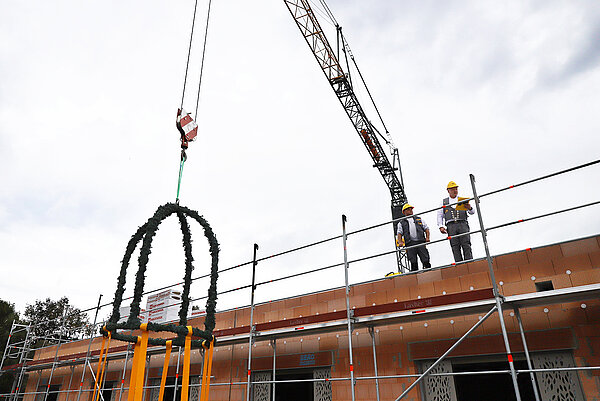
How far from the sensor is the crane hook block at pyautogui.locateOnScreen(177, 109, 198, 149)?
5.99 meters

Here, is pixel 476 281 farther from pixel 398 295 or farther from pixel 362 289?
pixel 362 289

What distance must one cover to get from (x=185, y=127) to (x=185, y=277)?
2.33 m

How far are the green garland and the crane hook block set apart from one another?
139 centimetres

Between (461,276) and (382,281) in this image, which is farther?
(382,281)

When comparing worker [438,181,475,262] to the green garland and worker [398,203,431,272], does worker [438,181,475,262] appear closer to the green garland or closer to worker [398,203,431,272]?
worker [398,203,431,272]

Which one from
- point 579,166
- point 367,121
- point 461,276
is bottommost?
point 461,276

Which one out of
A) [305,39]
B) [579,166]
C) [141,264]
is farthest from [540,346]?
[305,39]

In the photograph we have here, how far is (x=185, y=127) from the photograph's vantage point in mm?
6059

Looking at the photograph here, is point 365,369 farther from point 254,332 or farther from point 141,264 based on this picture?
point 141,264

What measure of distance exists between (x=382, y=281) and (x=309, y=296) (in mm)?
1622

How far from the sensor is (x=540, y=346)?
5039 millimetres

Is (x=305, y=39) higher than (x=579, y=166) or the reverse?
higher

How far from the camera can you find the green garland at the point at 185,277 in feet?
14.4

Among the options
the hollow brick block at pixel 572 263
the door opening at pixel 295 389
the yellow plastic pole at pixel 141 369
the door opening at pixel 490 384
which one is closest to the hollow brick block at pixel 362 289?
the door opening at pixel 295 389
